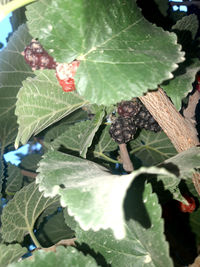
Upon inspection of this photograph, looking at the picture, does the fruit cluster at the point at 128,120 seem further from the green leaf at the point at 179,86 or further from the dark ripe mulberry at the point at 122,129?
the green leaf at the point at 179,86

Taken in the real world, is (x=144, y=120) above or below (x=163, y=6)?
below

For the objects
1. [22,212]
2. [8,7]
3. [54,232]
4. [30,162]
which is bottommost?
[54,232]

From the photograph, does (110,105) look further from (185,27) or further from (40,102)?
(185,27)

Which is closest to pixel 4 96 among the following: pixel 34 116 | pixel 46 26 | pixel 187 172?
pixel 34 116

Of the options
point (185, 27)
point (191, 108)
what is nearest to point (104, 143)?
point (191, 108)

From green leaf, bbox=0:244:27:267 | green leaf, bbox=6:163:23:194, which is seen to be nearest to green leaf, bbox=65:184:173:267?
green leaf, bbox=0:244:27:267

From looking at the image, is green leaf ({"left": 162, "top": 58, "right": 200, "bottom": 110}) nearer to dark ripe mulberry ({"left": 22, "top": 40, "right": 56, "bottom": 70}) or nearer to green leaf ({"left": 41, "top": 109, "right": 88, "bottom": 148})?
dark ripe mulberry ({"left": 22, "top": 40, "right": 56, "bottom": 70})

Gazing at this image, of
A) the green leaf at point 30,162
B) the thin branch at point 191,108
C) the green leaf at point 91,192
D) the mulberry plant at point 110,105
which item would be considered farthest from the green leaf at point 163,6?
the green leaf at point 30,162
